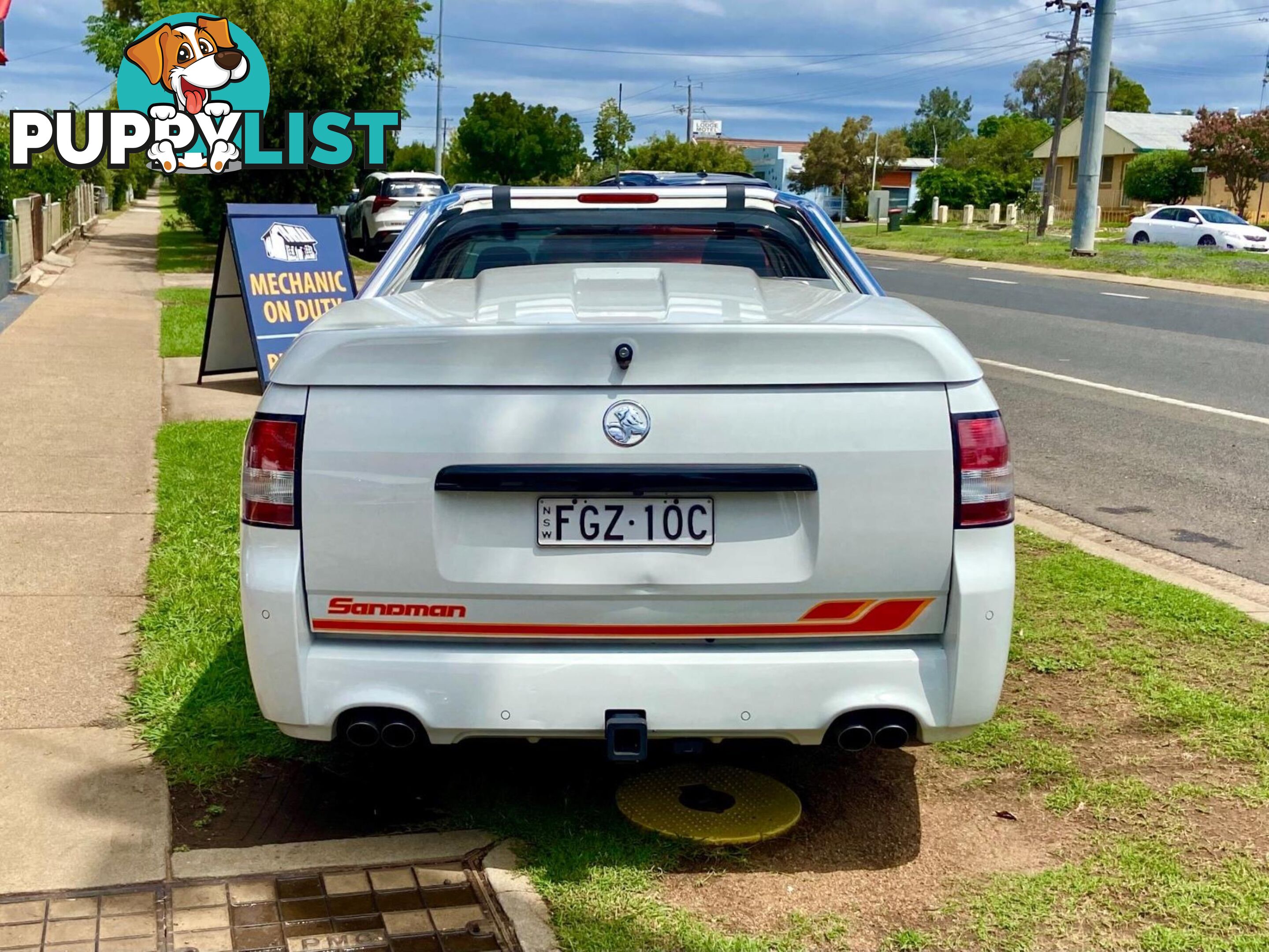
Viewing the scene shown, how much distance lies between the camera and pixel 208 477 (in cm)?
784

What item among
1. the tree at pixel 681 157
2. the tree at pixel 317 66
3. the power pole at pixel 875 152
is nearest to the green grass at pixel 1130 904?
the tree at pixel 317 66

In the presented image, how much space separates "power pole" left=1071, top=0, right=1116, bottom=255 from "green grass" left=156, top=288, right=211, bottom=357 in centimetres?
1994

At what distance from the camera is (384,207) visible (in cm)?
2556

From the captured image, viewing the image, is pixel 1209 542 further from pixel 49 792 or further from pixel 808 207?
pixel 49 792

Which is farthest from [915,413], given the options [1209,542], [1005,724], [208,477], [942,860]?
[208,477]

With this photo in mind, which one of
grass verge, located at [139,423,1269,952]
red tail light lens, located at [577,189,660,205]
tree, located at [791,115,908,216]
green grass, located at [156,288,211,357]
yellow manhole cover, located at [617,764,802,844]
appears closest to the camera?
grass verge, located at [139,423,1269,952]

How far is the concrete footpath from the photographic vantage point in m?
3.72

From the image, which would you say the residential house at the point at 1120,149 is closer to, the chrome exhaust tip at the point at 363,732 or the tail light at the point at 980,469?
the tail light at the point at 980,469

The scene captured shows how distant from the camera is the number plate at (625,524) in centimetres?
326

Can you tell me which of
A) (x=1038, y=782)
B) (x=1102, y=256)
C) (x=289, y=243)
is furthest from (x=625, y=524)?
(x=1102, y=256)

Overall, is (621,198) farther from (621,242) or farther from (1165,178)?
(1165,178)

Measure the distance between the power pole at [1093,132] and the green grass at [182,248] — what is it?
18.9 meters

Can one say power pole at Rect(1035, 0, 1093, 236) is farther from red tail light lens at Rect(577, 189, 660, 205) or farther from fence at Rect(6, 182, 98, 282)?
red tail light lens at Rect(577, 189, 660, 205)

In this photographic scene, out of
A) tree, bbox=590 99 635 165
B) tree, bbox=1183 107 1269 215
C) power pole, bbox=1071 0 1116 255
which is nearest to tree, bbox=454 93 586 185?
tree, bbox=590 99 635 165
